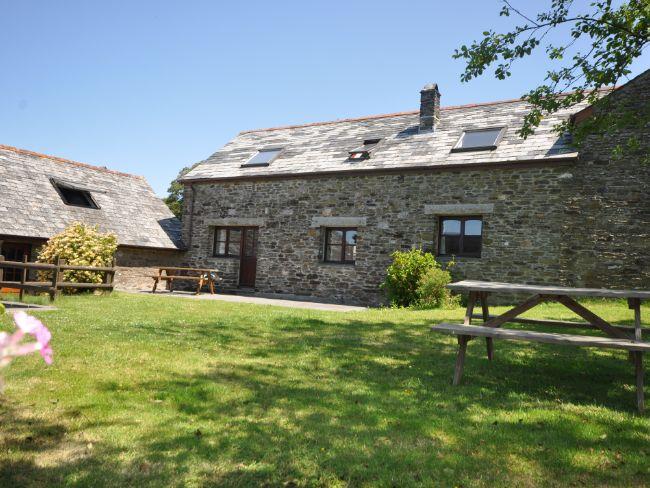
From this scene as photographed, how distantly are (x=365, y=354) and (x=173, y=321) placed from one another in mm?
3769

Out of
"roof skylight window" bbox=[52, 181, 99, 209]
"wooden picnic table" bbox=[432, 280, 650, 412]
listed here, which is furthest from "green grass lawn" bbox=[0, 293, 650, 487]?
"roof skylight window" bbox=[52, 181, 99, 209]

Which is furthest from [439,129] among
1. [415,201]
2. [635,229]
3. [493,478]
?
[493,478]

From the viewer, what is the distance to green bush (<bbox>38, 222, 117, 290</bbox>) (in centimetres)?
1286

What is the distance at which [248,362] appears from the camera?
564cm

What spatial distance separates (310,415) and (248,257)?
545 inches

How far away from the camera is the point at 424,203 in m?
14.3

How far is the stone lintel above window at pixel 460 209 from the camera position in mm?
13398

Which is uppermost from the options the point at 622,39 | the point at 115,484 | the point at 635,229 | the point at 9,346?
the point at 622,39

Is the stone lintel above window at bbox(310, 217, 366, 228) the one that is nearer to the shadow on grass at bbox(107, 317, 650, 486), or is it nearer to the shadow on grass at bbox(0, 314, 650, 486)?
the shadow on grass at bbox(107, 317, 650, 486)

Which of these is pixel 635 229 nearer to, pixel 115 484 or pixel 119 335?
pixel 119 335

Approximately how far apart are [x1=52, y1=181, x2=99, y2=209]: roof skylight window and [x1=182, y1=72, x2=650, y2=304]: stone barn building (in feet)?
11.0

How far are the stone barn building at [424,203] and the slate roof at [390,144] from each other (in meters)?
0.07

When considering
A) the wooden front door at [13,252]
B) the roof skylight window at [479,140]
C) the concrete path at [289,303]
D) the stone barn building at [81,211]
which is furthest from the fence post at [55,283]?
the roof skylight window at [479,140]

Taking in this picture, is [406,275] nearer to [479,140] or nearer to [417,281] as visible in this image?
[417,281]
